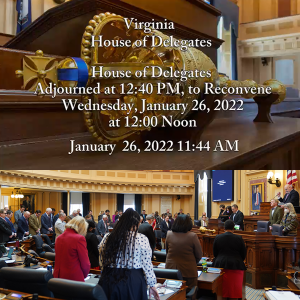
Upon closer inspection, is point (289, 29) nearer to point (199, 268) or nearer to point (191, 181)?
point (191, 181)

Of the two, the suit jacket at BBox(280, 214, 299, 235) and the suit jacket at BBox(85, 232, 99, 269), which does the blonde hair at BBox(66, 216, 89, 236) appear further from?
the suit jacket at BBox(280, 214, 299, 235)

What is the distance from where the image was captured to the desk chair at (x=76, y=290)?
6.33 feet

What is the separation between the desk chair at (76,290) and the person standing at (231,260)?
91.5 inches

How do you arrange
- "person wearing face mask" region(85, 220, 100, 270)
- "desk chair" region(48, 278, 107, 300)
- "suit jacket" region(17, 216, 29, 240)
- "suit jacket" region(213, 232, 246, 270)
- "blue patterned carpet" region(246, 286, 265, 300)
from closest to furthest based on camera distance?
"desk chair" region(48, 278, 107, 300) → "person wearing face mask" region(85, 220, 100, 270) → "suit jacket" region(213, 232, 246, 270) → "blue patterned carpet" region(246, 286, 265, 300) → "suit jacket" region(17, 216, 29, 240)

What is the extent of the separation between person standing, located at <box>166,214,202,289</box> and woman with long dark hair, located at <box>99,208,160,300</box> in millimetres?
1094

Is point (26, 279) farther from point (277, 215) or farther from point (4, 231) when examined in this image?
point (277, 215)

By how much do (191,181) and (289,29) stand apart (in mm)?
8156

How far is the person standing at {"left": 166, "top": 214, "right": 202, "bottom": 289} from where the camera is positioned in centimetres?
330

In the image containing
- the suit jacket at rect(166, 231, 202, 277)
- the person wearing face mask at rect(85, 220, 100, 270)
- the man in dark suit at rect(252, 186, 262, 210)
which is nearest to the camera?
the suit jacket at rect(166, 231, 202, 277)

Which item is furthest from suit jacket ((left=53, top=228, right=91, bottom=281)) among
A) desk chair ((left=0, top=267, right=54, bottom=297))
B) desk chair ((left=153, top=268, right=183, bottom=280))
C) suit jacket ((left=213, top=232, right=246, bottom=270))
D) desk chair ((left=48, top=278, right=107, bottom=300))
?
suit jacket ((left=213, top=232, right=246, bottom=270))

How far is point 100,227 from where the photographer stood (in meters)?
9.62

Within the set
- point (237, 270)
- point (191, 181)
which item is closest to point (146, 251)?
point (237, 270)

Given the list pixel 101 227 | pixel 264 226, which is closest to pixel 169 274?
pixel 264 226

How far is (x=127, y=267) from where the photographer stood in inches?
87.5
